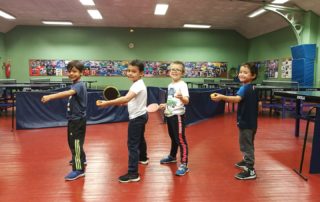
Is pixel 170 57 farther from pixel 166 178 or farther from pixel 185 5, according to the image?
pixel 166 178

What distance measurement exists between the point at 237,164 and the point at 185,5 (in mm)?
8896

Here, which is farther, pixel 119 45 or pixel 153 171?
pixel 119 45

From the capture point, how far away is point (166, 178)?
11.1 feet

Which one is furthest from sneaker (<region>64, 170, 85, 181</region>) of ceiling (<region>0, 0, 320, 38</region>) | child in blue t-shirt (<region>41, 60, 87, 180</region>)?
ceiling (<region>0, 0, 320, 38</region>)

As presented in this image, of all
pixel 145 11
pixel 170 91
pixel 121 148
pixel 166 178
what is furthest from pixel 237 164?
pixel 145 11

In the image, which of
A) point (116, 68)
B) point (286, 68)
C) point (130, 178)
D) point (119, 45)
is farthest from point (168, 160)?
point (119, 45)

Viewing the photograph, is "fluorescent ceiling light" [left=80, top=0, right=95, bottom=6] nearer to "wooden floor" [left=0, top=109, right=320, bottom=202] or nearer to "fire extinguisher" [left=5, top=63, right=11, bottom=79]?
"wooden floor" [left=0, top=109, right=320, bottom=202]

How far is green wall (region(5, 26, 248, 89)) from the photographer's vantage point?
15.3 metres

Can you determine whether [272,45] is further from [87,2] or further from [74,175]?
[74,175]

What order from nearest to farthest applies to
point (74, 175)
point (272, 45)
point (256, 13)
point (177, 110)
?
point (74, 175) < point (177, 110) < point (256, 13) < point (272, 45)

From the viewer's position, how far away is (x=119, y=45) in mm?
15703

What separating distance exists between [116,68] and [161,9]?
208 inches

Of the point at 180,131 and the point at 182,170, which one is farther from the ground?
the point at 180,131

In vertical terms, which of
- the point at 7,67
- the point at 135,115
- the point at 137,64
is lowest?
the point at 135,115
